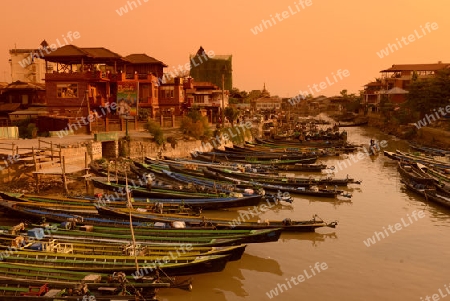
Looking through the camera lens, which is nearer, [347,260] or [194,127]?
[347,260]

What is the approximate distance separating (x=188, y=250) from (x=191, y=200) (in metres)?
Answer: 8.05

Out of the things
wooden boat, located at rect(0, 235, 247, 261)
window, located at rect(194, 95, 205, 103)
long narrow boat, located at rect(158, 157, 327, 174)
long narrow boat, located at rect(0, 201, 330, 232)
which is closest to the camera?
wooden boat, located at rect(0, 235, 247, 261)

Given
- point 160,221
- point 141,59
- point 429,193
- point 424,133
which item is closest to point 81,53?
point 141,59

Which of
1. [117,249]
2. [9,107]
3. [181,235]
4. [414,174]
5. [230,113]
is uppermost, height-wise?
[9,107]

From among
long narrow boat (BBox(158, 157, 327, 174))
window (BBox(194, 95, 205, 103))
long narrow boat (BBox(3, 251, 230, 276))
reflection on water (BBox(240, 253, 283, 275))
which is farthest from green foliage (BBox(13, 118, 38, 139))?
window (BBox(194, 95, 205, 103))

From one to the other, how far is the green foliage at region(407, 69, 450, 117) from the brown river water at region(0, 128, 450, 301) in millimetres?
37144

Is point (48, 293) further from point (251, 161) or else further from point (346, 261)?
point (251, 161)

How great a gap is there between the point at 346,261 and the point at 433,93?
49.2m

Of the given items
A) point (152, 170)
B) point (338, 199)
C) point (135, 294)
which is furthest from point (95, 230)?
point (338, 199)

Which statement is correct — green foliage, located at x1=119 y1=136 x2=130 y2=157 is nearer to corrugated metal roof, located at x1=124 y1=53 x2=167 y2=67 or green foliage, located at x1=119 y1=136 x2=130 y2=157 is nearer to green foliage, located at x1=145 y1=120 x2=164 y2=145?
green foliage, located at x1=145 y1=120 x2=164 y2=145

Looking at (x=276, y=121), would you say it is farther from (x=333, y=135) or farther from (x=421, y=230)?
(x=421, y=230)

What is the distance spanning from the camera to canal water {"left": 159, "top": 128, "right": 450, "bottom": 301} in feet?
48.5

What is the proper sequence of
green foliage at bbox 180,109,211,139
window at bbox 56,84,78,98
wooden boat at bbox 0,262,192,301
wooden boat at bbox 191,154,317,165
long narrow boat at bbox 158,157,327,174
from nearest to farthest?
wooden boat at bbox 0,262,192,301 < long narrow boat at bbox 158,157,327,174 < wooden boat at bbox 191,154,317,165 < window at bbox 56,84,78,98 < green foliage at bbox 180,109,211,139

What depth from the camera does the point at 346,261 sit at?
57.4 feet
